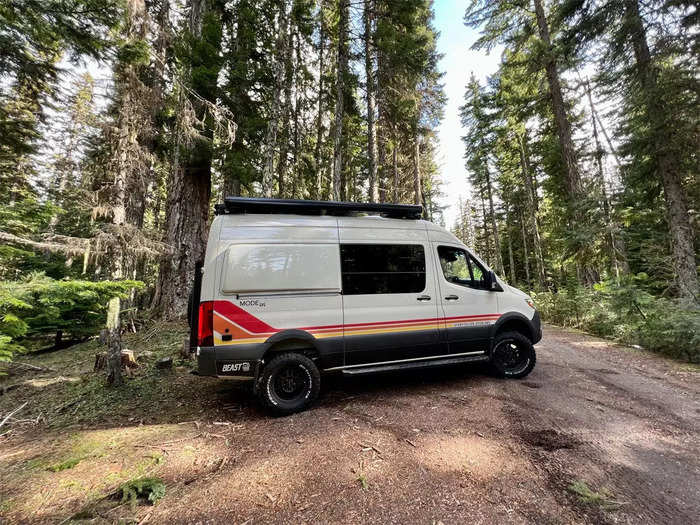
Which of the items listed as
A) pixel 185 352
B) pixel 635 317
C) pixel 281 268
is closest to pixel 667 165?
pixel 635 317

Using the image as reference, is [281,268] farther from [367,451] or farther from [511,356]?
[511,356]

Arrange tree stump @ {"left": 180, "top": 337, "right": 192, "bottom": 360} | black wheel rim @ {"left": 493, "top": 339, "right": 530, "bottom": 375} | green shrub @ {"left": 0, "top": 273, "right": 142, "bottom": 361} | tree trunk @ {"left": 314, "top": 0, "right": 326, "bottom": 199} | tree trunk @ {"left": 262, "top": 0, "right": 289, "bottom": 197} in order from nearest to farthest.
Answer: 1. green shrub @ {"left": 0, "top": 273, "right": 142, "bottom": 361}
2. black wheel rim @ {"left": 493, "top": 339, "right": 530, "bottom": 375}
3. tree stump @ {"left": 180, "top": 337, "right": 192, "bottom": 360}
4. tree trunk @ {"left": 262, "top": 0, "right": 289, "bottom": 197}
5. tree trunk @ {"left": 314, "top": 0, "right": 326, "bottom": 199}

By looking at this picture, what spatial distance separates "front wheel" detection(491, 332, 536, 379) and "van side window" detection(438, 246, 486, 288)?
1047 millimetres

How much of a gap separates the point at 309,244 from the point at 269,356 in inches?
65.1

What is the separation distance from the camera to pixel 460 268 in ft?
16.3

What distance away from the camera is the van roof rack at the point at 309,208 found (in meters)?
4.05

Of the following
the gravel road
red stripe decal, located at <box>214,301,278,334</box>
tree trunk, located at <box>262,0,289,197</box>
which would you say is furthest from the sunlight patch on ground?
tree trunk, located at <box>262,0,289,197</box>

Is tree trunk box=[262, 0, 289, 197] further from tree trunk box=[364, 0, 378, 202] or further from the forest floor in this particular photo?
the forest floor

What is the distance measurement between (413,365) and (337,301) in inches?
62.1

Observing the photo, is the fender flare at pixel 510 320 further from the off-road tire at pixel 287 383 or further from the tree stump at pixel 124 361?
the tree stump at pixel 124 361

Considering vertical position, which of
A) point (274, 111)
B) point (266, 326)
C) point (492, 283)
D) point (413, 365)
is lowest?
point (413, 365)

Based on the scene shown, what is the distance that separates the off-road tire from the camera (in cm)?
376

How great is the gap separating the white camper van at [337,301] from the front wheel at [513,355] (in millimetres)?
18

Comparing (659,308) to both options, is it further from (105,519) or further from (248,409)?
(105,519)
